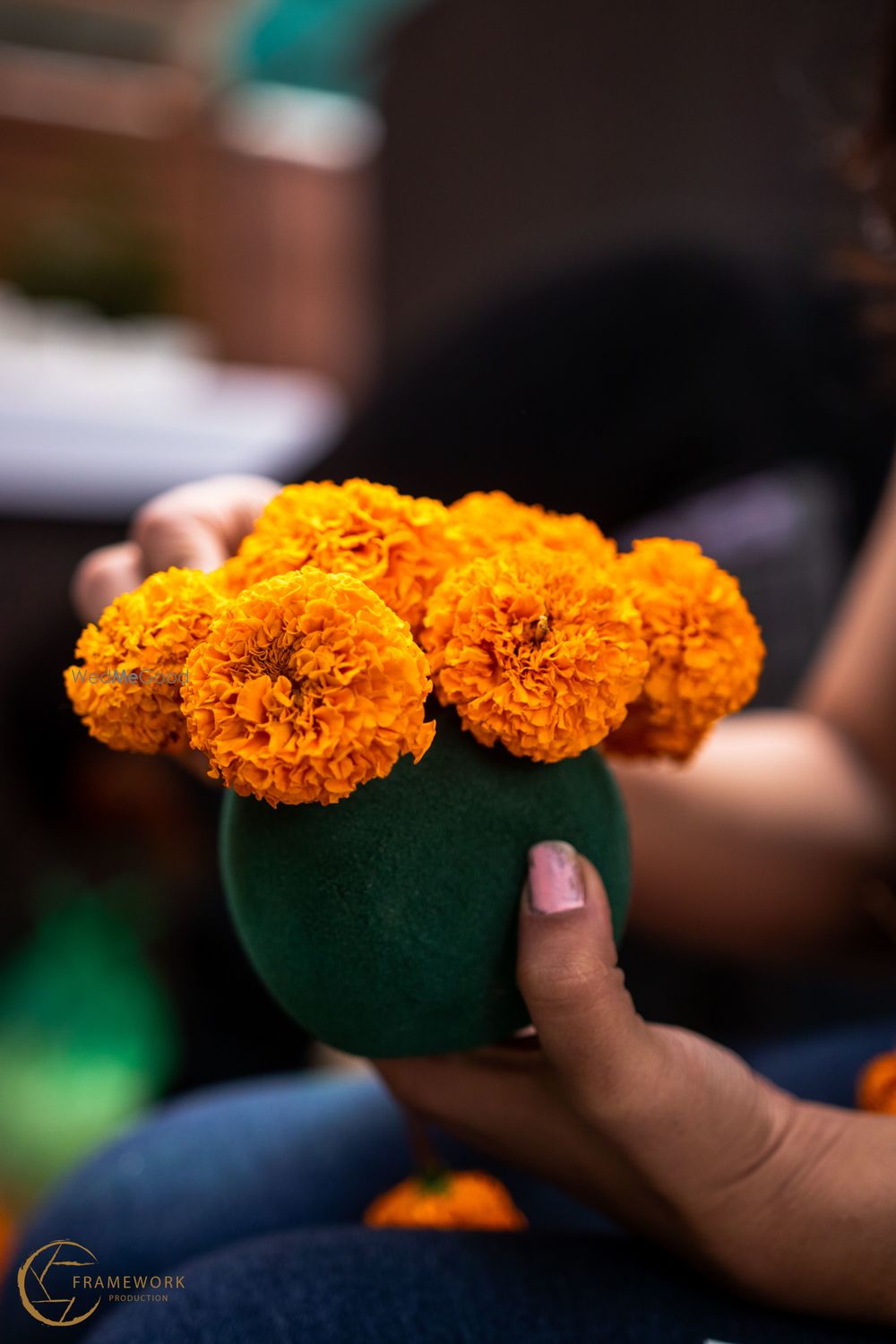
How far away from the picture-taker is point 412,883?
45 cm

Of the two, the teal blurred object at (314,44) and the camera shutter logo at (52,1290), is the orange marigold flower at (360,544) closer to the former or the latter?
the camera shutter logo at (52,1290)

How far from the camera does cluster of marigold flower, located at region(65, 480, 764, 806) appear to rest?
38 centimetres

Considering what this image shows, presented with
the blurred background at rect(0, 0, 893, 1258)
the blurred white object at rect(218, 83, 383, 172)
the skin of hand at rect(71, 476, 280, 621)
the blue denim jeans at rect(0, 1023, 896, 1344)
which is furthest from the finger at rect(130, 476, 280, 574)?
the blurred white object at rect(218, 83, 383, 172)

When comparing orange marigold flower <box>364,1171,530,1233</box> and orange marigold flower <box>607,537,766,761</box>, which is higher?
orange marigold flower <box>607,537,766,761</box>

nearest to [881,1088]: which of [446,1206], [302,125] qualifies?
[446,1206]

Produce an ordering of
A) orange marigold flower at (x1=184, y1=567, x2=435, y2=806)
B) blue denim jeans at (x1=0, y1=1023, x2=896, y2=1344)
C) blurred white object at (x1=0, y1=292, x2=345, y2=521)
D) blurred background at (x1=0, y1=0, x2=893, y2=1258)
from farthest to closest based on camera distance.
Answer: blurred white object at (x1=0, y1=292, x2=345, y2=521)
blurred background at (x1=0, y1=0, x2=893, y2=1258)
blue denim jeans at (x1=0, y1=1023, x2=896, y2=1344)
orange marigold flower at (x1=184, y1=567, x2=435, y2=806)

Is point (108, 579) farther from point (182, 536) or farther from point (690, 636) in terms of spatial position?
point (690, 636)

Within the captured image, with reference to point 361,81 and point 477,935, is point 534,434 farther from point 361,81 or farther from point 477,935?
point 361,81

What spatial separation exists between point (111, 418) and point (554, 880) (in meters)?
2.01

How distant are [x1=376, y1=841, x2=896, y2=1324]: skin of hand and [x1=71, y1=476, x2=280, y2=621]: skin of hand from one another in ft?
0.72

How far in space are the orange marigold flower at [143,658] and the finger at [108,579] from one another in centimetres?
12

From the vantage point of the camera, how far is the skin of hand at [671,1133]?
440 mm

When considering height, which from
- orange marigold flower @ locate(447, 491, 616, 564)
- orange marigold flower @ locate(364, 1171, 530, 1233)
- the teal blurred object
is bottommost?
orange marigold flower @ locate(364, 1171, 530, 1233)

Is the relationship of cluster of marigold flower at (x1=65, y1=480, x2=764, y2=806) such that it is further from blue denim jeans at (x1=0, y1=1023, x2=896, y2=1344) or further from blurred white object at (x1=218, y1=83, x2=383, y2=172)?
blurred white object at (x1=218, y1=83, x2=383, y2=172)
